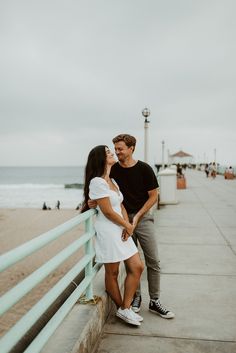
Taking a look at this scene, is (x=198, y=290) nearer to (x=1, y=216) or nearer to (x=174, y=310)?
(x=174, y=310)

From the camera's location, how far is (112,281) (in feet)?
11.2

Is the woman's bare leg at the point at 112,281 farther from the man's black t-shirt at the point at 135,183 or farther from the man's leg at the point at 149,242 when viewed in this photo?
the man's black t-shirt at the point at 135,183

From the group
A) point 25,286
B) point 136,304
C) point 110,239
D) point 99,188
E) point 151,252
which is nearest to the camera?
point 25,286

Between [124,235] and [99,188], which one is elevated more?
[99,188]

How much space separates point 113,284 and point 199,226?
5.91 meters

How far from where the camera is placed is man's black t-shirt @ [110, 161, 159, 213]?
363 cm

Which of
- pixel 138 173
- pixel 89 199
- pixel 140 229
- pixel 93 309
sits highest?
pixel 138 173

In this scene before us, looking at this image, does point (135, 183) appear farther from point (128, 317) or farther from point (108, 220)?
point (128, 317)

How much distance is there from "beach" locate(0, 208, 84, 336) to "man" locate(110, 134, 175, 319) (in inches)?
181

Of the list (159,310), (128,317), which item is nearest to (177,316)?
(159,310)

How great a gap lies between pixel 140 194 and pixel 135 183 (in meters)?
0.14

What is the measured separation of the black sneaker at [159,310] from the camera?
372 cm

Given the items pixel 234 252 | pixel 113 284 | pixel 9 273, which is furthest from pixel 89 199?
pixel 9 273

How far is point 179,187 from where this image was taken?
2062 centimetres
